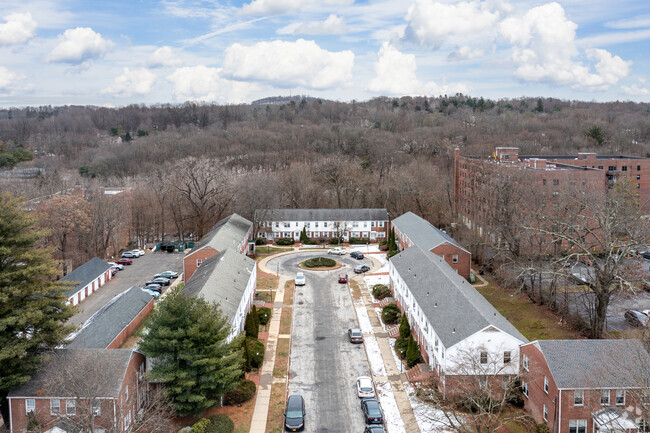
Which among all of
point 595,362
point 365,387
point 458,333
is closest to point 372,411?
point 365,387

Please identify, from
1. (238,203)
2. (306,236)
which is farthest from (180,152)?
(306,236)

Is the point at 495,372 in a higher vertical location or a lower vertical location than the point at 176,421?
higher

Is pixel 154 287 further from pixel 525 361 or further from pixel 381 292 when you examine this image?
pixel 525 361

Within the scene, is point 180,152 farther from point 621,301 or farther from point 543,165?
point 621,301

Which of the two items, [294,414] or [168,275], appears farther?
[168,275]

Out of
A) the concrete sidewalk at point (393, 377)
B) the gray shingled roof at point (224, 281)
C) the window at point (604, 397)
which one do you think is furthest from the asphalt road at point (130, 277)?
the window at point (604, 397)

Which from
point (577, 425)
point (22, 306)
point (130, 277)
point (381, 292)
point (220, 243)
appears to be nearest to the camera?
point (577, 425)

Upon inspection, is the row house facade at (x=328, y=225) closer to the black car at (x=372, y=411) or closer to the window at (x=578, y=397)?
the black car at (x=372, y=411)
